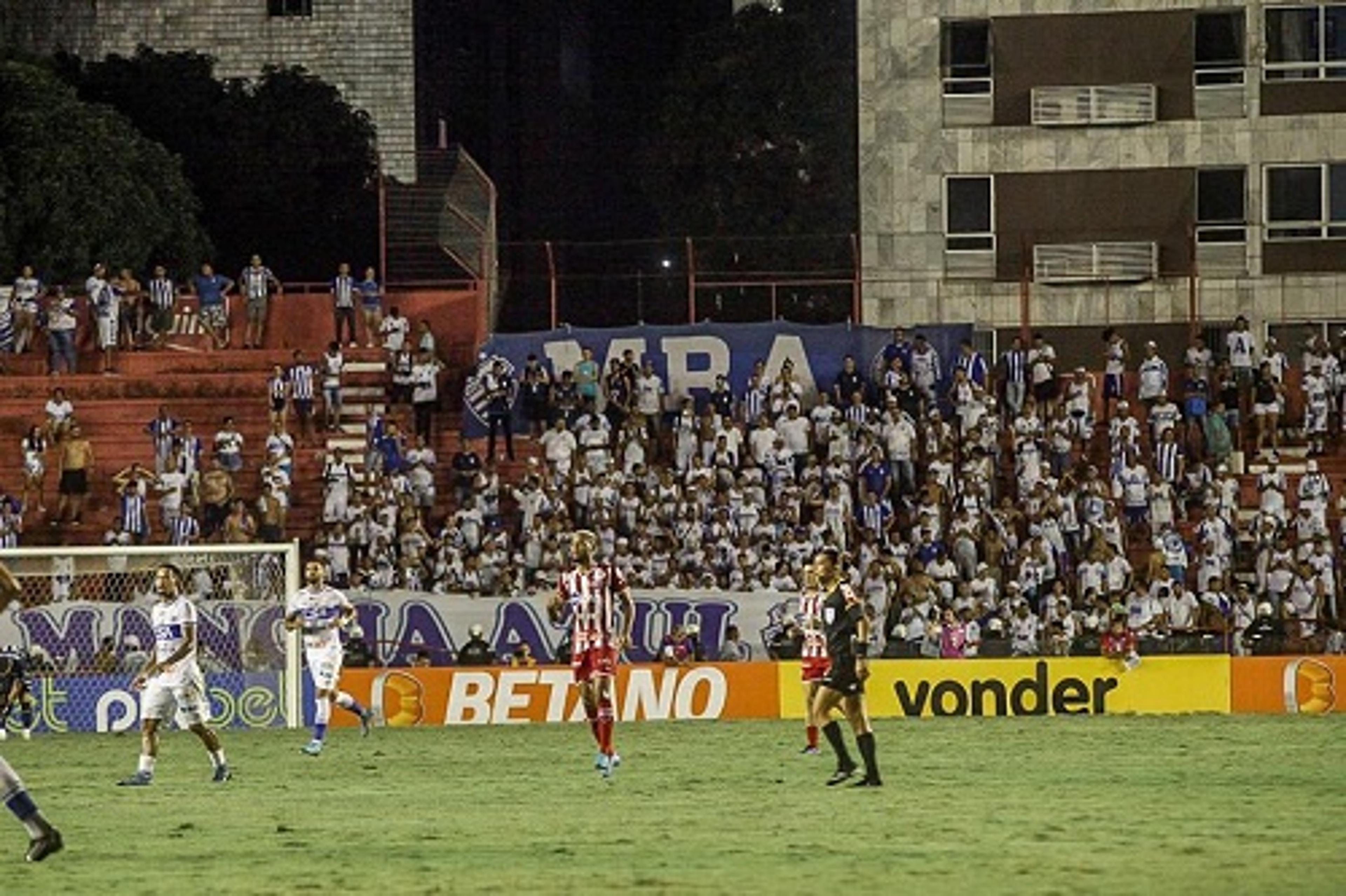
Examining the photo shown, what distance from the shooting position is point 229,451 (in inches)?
1751

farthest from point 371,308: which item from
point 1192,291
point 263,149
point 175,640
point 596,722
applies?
point 596,722

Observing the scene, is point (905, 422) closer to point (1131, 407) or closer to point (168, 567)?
point (1131, 407)

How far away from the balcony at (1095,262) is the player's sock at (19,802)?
37554 millimetres

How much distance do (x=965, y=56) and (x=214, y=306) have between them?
15.1 m

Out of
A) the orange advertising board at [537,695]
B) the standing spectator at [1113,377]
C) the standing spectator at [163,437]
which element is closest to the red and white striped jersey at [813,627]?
the orange advertising board at [537,695]

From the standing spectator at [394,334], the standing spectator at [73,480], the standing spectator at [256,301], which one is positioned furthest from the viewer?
the standing spectator at [256,301]

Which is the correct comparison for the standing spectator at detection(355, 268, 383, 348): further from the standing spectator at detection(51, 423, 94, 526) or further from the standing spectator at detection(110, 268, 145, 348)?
the standing spectator at detection(51, 423, 94, 526)

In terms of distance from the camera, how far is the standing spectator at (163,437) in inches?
1754

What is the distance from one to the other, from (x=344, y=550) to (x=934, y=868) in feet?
84.6

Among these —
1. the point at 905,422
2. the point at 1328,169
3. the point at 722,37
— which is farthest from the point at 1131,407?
the point at 722,37

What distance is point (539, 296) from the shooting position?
194ft

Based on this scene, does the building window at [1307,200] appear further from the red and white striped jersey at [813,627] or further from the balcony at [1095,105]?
the red and white striped jersey at [813,627]

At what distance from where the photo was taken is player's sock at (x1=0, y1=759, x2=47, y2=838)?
17.3m

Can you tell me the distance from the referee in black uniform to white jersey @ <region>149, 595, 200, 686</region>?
19.6ft
